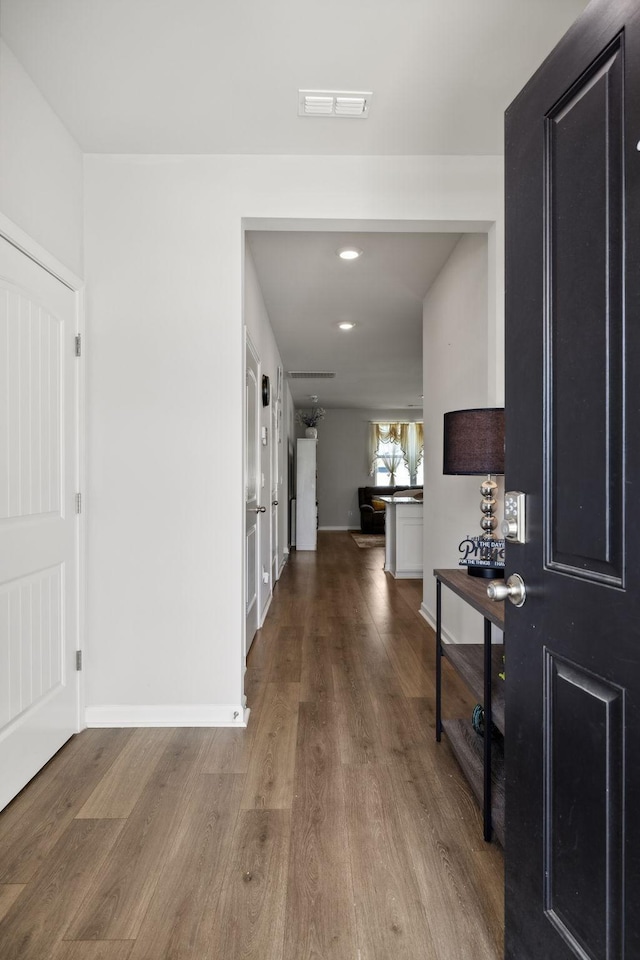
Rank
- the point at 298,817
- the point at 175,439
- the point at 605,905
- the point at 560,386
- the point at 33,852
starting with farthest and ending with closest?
the point at 175,439 < the point at 298,817 < the point at 33,852 < the point at 560,386 < the point at 605,905

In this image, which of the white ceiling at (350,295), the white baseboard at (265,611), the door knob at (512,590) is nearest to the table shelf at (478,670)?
the door knob at (512,590)

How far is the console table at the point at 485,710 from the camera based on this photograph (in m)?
1.62

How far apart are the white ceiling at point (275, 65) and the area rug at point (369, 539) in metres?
7.43

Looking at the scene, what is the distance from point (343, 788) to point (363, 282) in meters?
3.37

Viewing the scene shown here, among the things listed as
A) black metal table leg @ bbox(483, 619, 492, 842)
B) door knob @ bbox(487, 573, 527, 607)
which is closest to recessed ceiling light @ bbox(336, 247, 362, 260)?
black metal table leg @ bbox(483, 619, 492, 842)

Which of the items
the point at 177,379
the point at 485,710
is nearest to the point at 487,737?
the point at 485,710

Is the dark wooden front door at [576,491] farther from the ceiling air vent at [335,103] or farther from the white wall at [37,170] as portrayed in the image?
the white wall at [37,170]

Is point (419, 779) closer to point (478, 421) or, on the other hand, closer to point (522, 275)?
point (478, 421)

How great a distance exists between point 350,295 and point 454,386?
1369 mm

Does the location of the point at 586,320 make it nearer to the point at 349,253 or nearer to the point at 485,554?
the point at 485,554

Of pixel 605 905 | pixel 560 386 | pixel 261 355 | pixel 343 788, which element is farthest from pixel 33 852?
pixel 261 355

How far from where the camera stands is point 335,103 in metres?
2.11

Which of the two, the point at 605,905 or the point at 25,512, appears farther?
the point at 25,512

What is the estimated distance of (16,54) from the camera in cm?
187
